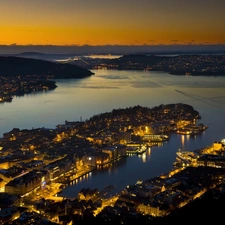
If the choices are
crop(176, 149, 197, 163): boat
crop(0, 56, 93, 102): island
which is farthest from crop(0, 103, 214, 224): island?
crop(0, 56, 93, 102): island

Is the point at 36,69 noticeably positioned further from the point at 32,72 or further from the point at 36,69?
the point at 32,72

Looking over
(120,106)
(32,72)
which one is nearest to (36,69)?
(32,72)

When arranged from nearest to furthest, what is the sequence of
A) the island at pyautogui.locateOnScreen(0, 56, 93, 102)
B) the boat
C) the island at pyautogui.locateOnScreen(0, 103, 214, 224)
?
the island at pyautogui.locateOnScreen(0, 103, 214, 224)
the boat
the island at pyautogui.locateOnScreen(0, 56, 93, 102)

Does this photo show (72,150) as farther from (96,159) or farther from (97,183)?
(97,183)

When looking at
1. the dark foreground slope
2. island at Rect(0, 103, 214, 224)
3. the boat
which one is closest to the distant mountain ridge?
the dark foreground slope

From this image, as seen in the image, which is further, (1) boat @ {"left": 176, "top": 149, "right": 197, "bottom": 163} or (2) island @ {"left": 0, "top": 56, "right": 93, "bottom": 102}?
(2) island @ {"left": 0, "top": 56, "right": 93, "bottom": 102}

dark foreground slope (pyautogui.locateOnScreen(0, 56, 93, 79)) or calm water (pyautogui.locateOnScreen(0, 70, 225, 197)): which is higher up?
dark foreground slope (pyautogui.locateOnScreen(0, 56, 93, 79))

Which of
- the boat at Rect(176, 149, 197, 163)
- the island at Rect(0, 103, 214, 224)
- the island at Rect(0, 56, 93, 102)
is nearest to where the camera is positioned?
the island at Rect(0, 103, 214, 224)

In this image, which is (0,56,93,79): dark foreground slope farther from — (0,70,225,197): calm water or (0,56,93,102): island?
(0,70,225,197): calm water
